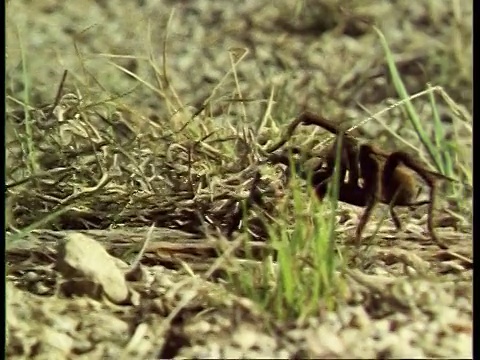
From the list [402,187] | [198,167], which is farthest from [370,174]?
[198,167]

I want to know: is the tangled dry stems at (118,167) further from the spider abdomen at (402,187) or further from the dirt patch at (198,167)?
the spider abdomen at (402,187)

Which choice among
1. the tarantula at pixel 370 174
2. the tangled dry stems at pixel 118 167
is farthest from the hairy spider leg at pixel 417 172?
the tangled dry stems at pixel 118 167

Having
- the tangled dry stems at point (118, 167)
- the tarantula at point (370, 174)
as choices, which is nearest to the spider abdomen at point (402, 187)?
the tarantula at point (370, 174)

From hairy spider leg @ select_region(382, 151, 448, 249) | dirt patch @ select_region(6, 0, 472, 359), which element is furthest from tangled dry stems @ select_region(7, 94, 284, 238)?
hairy spider leg @ select_region(382, 151, 448, 249)

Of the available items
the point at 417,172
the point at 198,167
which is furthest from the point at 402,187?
the point at 198,167

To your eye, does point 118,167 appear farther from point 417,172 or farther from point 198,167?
point 417,172

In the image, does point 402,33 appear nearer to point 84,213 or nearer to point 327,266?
point 327,266

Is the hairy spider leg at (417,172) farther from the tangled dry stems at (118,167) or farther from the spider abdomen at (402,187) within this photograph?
the tangled dry stems at (118,167)

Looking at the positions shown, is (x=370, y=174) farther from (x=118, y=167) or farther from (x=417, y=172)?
(x=118, y=167)

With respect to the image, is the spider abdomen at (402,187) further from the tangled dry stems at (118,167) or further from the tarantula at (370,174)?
the tangled dry stems at (118,167)
